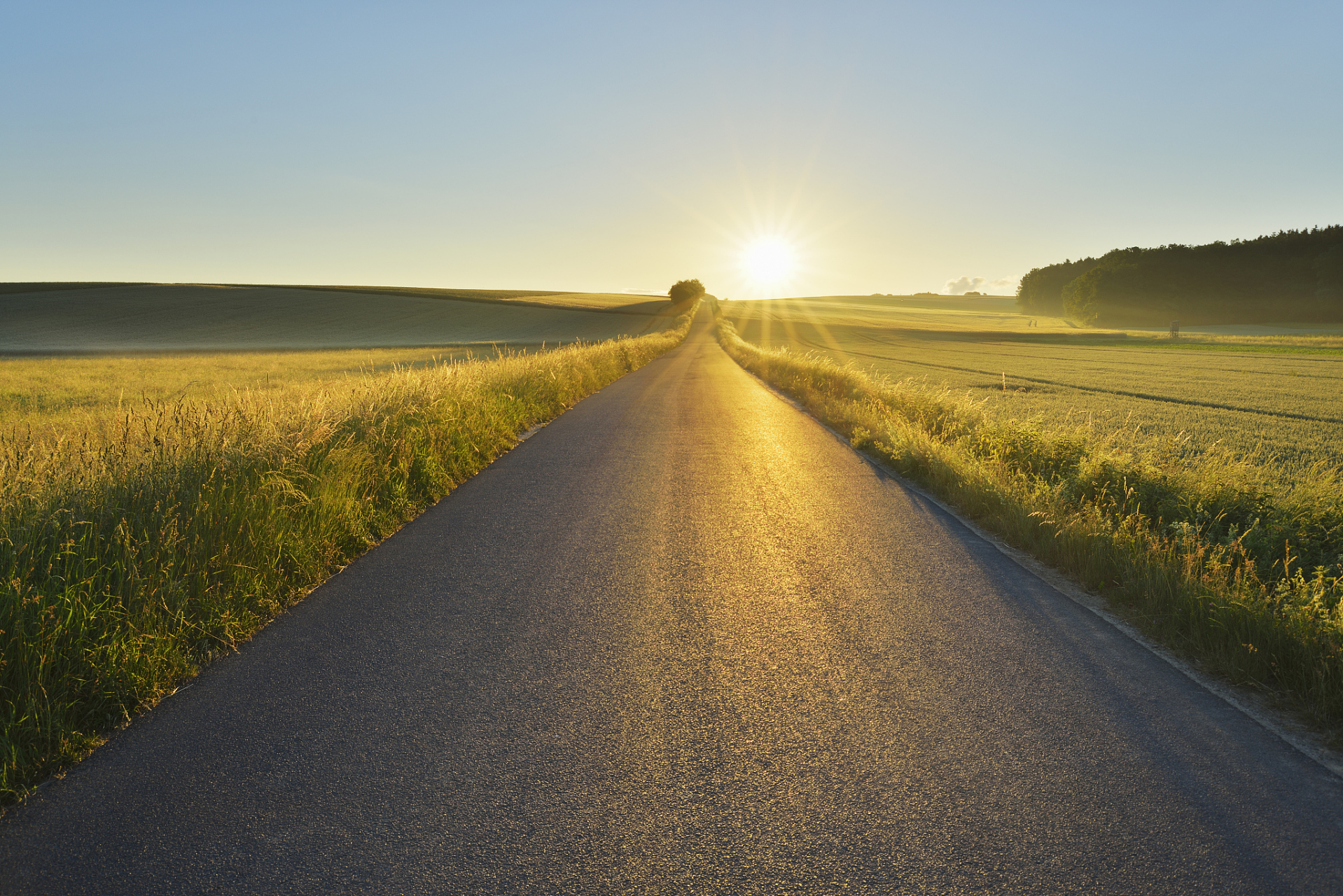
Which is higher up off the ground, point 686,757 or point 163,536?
point 163,536

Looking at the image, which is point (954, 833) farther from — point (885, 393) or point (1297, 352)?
point (1297, 352)

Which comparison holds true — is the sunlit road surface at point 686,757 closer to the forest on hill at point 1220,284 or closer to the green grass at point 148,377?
the green grass at point 148,377

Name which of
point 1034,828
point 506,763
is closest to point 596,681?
point 506,763

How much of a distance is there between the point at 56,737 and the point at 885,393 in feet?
44.3

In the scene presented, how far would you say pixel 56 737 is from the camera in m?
2.82

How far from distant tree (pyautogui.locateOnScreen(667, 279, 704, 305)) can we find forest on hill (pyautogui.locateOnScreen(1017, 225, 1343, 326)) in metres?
61.4

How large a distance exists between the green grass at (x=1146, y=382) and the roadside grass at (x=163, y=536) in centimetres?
796

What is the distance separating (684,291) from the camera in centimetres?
12162

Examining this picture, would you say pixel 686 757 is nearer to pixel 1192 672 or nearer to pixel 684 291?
pixel 1192 672

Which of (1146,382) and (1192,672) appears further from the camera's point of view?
(1146,382)

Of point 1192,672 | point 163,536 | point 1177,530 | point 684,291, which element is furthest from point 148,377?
point 684,291

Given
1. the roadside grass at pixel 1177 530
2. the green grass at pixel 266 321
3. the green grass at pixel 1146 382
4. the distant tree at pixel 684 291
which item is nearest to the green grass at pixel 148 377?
the roadside grass at pixel 1177 530

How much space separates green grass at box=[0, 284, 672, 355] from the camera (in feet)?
169

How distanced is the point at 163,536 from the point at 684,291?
398ft
